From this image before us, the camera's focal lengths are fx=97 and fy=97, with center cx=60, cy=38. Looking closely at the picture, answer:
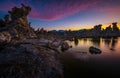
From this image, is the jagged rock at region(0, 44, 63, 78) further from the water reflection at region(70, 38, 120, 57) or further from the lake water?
the water reflection at region(70, 38, 120, 57)

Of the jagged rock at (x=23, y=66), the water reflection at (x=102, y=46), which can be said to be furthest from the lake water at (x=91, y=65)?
the water reflection at (x=102, y=46)

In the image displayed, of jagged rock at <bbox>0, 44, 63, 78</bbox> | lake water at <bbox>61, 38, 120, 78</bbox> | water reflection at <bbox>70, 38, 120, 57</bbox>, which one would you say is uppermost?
jagged rock at <bbox>0, 44, 63, 78</bbox>

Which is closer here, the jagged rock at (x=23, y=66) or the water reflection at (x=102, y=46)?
the jagged rock at (x=23, y=66)

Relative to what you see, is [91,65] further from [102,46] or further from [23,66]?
[102,46]

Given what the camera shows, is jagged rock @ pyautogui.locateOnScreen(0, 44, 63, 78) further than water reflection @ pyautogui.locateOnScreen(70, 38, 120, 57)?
No

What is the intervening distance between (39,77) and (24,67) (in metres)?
3.88

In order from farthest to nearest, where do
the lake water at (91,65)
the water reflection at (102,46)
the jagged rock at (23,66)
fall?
the water reflection at (102,46), the lake water at (91,65), the jagged rock at (23,66)

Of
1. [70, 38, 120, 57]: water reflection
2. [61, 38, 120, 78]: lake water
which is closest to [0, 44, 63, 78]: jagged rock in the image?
[61, 38, 120, 78]: lake water

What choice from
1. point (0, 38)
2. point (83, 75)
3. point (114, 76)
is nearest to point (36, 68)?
point (83, 75)

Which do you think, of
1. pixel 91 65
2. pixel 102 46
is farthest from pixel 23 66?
pixel 102 46

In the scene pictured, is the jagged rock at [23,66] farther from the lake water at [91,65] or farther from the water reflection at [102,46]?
the water reflection at [102,46]

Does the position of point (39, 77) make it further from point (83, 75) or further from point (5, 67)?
point (83, 75)

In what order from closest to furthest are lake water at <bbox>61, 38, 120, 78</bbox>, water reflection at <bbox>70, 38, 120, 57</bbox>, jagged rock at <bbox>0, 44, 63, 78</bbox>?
jagged rock at <bbox>0, 44, 63, 78</bbox> → lake water at <bbox>61, 38, 120, 78</bbox> → water reflection at <bbox>70, 38, 120, 57</bbox>

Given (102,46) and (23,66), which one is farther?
(102,46)
